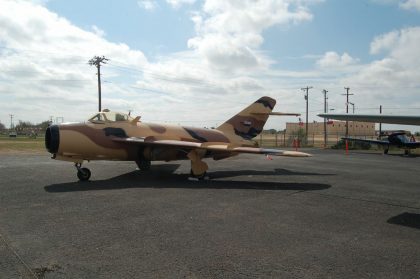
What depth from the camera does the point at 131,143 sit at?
13.2 metres

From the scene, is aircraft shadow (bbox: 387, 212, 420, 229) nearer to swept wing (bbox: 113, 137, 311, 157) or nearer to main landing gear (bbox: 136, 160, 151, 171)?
swept wing (bbox: 113, 137, 311, 157)

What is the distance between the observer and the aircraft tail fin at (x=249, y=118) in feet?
55.3

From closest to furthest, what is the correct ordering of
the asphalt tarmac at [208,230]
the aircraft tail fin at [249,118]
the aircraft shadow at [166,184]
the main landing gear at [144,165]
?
the asphalt tarmac at [208,230] → the aircraft shadow at [166,184] → the main landing gear at [144,165] → the aircraft tail fin at [249,118]

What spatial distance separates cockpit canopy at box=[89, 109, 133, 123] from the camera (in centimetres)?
1293

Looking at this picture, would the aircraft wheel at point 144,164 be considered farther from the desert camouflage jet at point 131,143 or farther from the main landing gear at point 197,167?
the main landing gear at point 197,167

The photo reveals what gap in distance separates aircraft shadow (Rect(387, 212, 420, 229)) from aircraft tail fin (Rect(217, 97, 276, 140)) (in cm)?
978

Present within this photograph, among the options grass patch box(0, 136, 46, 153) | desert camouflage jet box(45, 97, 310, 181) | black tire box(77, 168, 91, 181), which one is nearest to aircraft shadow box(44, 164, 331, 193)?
black tire box(77, 168, 91, 181)

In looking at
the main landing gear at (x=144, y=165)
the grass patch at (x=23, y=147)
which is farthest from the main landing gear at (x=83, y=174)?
the grass patch at (x=23, y=147)

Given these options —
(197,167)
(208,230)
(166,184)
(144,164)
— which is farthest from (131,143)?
(208,230)

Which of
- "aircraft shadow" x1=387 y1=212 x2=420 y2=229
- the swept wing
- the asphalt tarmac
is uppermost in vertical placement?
the swept wing

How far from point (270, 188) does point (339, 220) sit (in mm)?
3909

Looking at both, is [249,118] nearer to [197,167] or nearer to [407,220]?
[197,167]

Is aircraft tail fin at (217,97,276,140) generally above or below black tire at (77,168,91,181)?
above

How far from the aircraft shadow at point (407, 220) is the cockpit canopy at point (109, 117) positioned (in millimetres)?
10095
